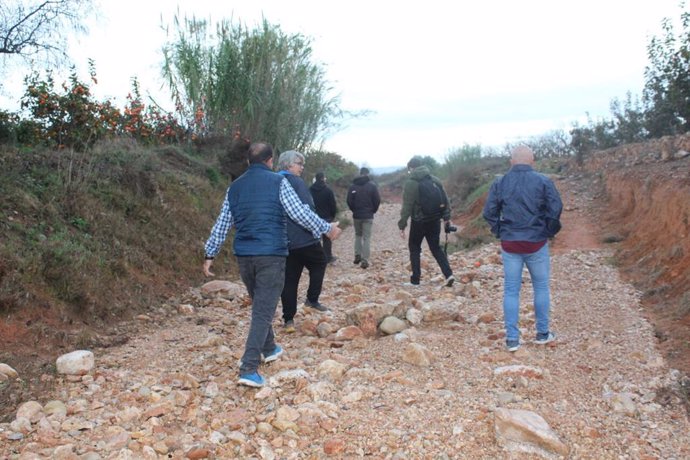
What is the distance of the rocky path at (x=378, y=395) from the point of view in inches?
160

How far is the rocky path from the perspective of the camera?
13.3ft

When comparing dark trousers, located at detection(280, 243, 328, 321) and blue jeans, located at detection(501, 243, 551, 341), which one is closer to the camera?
blue jeans, located at detection(501, 243, 551, 341)

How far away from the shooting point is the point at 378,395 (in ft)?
15.6

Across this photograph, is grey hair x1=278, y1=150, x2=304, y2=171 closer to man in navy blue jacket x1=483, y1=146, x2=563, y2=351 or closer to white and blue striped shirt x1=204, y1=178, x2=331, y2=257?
white and blue striped shirt x1=204, y1=178, x2=331, y2=257

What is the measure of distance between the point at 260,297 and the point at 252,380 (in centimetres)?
62

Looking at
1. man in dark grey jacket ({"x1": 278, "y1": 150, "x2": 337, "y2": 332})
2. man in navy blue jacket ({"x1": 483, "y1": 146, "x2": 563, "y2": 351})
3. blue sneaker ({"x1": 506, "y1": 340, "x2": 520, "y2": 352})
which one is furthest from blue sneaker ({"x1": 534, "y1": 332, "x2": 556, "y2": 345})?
man in dark grey jacket ({"x1": 278, "y1": 150, "x2": 337, "y2": 332})

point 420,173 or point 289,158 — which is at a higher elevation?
point 289,158

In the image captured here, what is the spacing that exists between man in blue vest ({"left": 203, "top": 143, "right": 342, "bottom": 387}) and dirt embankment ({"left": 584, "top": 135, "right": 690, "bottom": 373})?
11.5 ft

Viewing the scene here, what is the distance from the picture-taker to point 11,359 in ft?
17.7

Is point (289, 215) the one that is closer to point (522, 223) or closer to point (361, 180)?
point (522, 223)

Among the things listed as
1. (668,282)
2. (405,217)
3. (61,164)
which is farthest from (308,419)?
(61,164)

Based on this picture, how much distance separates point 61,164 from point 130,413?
6.38 m

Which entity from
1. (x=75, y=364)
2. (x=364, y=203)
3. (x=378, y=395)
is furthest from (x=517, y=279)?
(x=364, y=203)

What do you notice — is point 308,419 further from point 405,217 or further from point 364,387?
point 405,217
